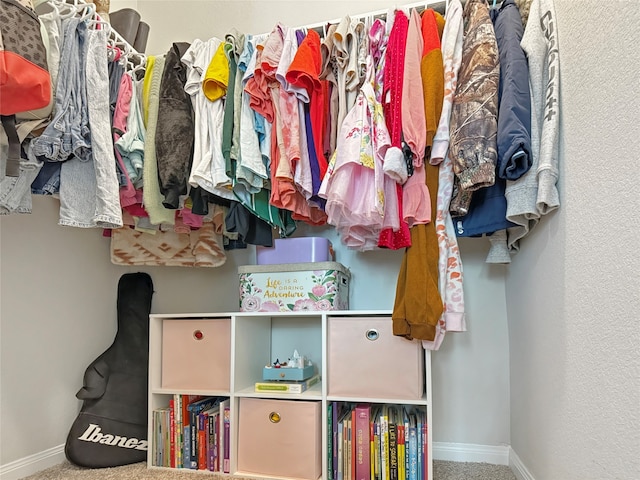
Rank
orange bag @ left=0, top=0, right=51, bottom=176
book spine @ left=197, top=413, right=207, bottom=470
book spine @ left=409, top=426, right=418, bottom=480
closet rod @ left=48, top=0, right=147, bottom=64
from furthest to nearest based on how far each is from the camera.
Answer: book spine @ left=197, top=413, right=207, bottom=470 → book spine @ left=409, top=426, right=418, bottom=480 → closet rod @ left=48, top=0, right=147, bottom=64 → orange bag @ left=0, top=0, right=51, bottom=176

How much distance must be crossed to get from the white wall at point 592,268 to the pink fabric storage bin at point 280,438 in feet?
2.31

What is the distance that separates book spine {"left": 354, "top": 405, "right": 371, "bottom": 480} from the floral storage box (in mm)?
386

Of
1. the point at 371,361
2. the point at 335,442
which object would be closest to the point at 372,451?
the point at 335,442

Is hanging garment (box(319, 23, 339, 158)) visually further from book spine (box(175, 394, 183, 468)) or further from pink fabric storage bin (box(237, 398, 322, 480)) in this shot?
book spine (box(175, 394, 183, 468))

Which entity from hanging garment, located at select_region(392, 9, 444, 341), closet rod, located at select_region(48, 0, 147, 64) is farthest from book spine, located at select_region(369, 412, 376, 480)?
closet rod, located at select_region(48, 0, 147, 64)

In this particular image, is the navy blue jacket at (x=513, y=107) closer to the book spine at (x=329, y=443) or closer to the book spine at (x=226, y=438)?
the book spine at (x=329, y=443)

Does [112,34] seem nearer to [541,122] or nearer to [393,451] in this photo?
[541,122]

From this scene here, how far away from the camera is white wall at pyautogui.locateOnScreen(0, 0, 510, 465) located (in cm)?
169

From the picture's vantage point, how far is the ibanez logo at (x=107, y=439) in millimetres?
1776

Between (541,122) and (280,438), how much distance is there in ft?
4.30

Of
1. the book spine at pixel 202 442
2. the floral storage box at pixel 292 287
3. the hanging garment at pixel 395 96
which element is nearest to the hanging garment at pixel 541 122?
the hanging garment at pixel 395 96

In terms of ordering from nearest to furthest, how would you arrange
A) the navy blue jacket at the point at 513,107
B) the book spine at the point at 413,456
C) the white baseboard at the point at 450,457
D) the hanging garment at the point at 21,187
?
the navy blue jacket at the point at 513,107, the hanging garment at the point at 21,187, the book spine at the point at 413,456, the white baseboard at the point at 450,457

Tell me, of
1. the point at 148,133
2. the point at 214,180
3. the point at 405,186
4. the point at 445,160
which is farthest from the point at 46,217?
the point at 445,160

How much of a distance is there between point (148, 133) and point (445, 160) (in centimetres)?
97
